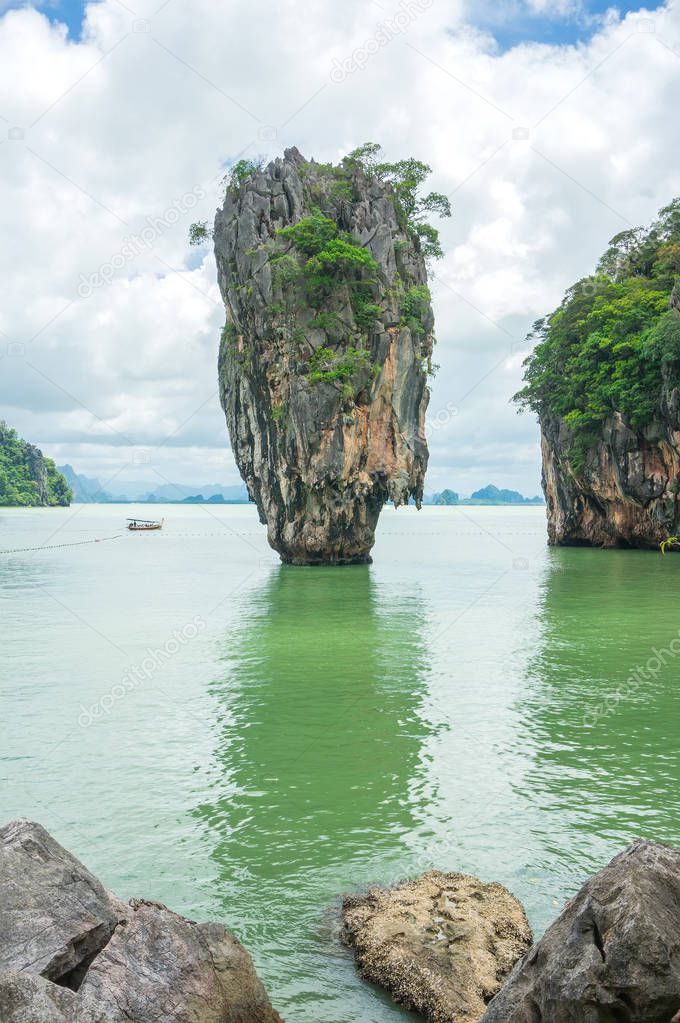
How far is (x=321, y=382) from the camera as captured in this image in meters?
32.7

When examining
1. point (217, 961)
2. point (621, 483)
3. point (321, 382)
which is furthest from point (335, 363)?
point (217, 961)

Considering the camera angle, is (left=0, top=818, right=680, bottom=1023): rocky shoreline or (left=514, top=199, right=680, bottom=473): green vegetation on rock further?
(left=514, top=199, right=680, bottom=473): green vegetation on rock

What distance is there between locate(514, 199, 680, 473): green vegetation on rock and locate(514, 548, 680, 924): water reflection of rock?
768 inches

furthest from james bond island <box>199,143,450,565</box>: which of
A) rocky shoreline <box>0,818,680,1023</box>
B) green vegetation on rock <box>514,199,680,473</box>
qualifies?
rocky shoreline <box>0,818,680,1023</box>

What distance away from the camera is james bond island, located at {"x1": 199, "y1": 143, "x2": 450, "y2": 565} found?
3300cm

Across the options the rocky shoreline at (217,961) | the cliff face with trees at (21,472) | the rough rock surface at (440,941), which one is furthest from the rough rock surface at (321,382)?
the cliff face with trees at (21,472)

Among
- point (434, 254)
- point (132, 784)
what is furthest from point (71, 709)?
point (434, 254)

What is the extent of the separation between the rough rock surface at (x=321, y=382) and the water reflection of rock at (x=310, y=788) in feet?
51.8

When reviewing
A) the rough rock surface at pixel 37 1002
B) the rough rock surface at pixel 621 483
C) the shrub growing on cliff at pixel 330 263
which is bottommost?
the rough rock surface at pixel 37 1002

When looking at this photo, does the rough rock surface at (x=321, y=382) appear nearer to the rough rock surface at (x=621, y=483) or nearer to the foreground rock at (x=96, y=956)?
the rough rock surface at (x=621, y=483)

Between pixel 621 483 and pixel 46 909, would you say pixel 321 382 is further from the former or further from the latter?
pixel 46 909

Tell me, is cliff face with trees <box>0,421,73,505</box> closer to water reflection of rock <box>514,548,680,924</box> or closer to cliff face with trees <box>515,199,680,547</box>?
cliff face with trees <box>515,199,680,547</box>

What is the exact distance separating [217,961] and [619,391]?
38.8m

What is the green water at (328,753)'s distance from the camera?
7.12 m
